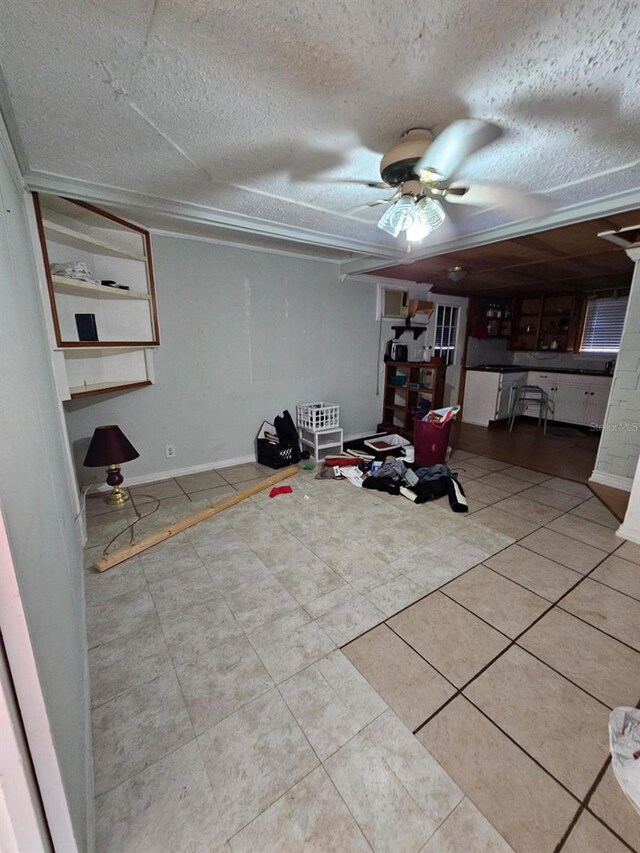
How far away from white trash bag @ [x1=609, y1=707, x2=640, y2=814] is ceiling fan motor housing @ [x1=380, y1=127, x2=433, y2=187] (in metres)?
2.23

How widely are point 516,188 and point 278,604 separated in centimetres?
258

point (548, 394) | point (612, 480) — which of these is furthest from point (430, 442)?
point (548, 394)

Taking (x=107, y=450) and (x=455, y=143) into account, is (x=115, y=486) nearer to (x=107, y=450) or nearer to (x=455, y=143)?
(x=107, y=450)

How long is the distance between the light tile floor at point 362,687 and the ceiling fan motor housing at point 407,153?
2.01 metres

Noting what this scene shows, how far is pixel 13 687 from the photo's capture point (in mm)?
552

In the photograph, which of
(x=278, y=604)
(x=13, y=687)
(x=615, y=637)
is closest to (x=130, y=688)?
(x=278, y=604)

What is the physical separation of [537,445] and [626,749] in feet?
13.2

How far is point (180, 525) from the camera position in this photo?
2357mm

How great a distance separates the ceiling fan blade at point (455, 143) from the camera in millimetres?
1224

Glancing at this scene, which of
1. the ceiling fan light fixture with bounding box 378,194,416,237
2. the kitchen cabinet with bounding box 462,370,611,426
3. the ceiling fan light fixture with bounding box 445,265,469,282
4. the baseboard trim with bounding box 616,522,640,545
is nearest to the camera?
the ceiling fan light fixture with bounding box 378,194,416,237

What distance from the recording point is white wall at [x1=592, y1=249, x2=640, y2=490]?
3.00 meters

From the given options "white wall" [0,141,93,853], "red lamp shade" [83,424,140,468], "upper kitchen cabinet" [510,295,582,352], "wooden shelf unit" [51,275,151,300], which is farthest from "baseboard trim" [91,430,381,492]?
"upper kitchen cabinet" [510,295,582,352]

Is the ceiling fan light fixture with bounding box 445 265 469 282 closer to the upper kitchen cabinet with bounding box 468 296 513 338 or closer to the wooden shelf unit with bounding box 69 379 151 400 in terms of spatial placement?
the upper kitchen cabinet with bounding box 468 296 513 338

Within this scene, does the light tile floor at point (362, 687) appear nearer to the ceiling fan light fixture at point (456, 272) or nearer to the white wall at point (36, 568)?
the white wall at point (36, 568)
